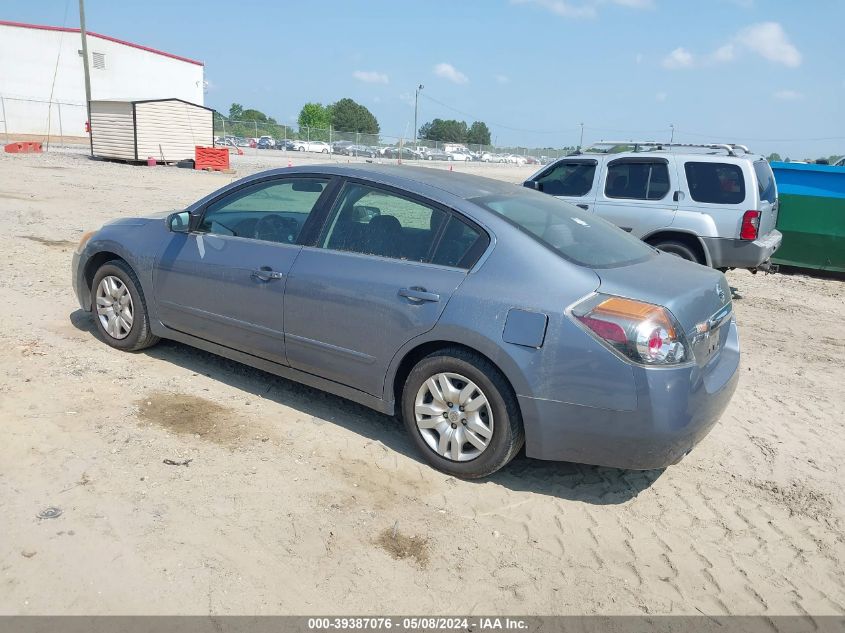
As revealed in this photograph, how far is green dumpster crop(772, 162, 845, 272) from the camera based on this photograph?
10.1 metres

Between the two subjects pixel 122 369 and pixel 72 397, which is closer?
pixel 72 397

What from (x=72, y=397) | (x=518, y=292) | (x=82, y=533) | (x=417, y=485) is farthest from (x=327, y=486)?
(x=72, y=397)

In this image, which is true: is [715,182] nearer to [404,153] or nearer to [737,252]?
[737,252]

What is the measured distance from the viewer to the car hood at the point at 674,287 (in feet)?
11.0

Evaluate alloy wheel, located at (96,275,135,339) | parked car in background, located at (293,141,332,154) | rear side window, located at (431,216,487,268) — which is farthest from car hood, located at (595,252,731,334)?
parked car in background, located at (293,141,332,154)

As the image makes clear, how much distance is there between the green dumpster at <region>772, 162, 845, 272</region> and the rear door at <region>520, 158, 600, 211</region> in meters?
3.51

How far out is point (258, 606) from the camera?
8.80ft

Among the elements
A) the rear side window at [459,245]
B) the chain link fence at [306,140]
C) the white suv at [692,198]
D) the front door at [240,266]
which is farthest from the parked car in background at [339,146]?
the rear side window at [459,245]

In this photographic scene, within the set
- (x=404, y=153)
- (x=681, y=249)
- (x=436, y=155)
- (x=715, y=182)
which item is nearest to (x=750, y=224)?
(x=715, y=182)

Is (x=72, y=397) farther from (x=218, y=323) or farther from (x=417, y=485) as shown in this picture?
(x=417, y=485)

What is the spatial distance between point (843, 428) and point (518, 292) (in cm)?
291

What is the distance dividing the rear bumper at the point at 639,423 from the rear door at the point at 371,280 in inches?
32.2

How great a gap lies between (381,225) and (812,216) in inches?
344

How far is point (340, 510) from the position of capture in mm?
3385
